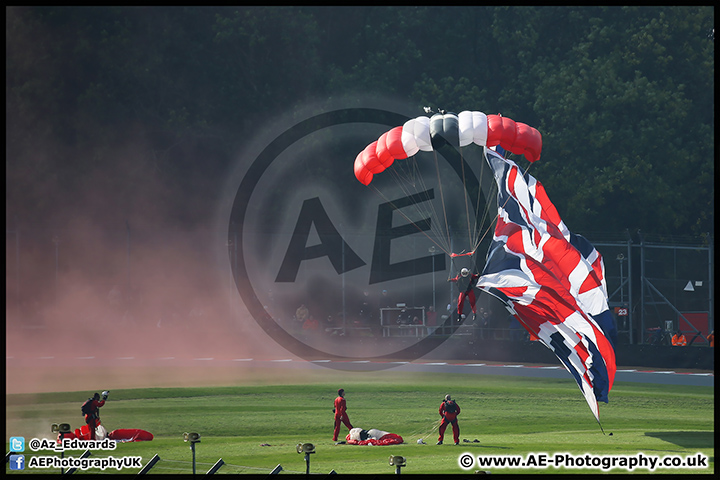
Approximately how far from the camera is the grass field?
20969 mm

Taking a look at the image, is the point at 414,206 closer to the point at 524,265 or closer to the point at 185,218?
the point at 185,218

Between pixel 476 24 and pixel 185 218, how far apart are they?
2164 centimetres

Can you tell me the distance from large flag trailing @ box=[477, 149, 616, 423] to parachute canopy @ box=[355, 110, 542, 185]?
5.48ft

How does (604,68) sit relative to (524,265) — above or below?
above

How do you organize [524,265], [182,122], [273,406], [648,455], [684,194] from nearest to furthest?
1. [648,455]
2. [524,265]
3. [273,406]
4. [684,194]
5. [182,122]

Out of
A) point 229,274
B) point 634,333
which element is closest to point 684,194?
point 634,333

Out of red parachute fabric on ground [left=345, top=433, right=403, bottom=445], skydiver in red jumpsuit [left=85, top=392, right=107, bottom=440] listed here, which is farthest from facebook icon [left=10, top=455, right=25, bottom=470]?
red parachute fabric on ground [left=345, top=433, right=403, bottom=445]

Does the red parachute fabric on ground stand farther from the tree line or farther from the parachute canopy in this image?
the tree line

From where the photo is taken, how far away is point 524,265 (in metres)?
22.5

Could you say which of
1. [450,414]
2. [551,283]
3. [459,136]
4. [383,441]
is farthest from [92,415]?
[459,136]

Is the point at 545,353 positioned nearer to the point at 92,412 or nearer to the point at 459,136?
the point at 459,136
